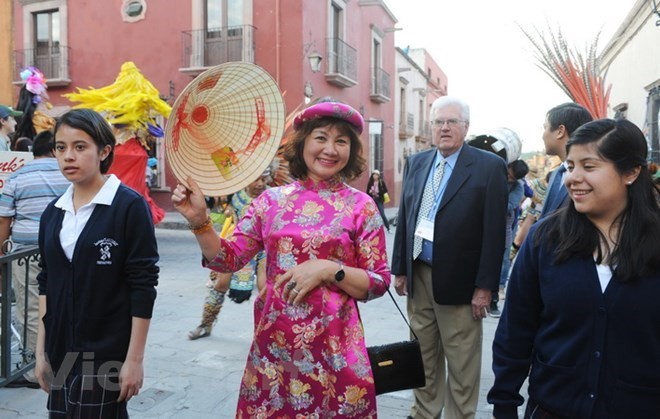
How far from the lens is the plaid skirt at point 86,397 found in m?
2.02

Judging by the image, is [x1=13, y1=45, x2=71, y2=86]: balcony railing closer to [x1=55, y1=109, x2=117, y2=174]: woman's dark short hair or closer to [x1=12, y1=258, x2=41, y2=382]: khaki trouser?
[x1=12, y1=258, x2=41, y2=382]: khaki trouser

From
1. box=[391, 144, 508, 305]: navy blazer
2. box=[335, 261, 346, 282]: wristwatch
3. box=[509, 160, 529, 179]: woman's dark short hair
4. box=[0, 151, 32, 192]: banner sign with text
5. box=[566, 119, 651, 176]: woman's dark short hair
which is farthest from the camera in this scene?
box=[509, 160, 529, 179]: woman's dark short hair

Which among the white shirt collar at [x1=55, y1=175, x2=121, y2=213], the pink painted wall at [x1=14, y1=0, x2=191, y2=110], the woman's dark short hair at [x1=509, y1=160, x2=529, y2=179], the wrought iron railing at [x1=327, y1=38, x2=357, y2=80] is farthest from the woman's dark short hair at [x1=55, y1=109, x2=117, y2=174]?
the wrought iron railing at [x1=327, y1=38, x2=357, y2=80]

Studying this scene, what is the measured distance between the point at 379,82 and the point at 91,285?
68.1ft

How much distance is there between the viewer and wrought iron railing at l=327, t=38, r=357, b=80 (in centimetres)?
1723

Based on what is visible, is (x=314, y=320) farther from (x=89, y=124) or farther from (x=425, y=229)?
(x=425, y=229)

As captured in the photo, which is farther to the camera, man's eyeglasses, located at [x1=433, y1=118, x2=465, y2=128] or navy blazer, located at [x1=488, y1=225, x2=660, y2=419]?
man's eyeglasses, located at [x1=433, y1=118, x2=465, y2=128]

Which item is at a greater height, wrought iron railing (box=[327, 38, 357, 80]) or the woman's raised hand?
wrought iron railing (box=[327, 38, 357, 80])

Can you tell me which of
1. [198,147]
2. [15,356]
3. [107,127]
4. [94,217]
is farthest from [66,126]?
[15,356]

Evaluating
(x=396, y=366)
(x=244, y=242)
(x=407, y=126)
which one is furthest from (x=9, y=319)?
(x=407, y=126)

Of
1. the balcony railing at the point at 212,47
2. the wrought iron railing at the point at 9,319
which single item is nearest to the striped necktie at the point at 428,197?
the wrought iron railing at the point at 9,319

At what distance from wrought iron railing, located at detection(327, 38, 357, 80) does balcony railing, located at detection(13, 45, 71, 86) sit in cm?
818

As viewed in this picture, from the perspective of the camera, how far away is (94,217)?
2.07 metres

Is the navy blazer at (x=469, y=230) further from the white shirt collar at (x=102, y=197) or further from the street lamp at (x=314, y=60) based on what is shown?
→ the street lamp at (x=314, y=60)
